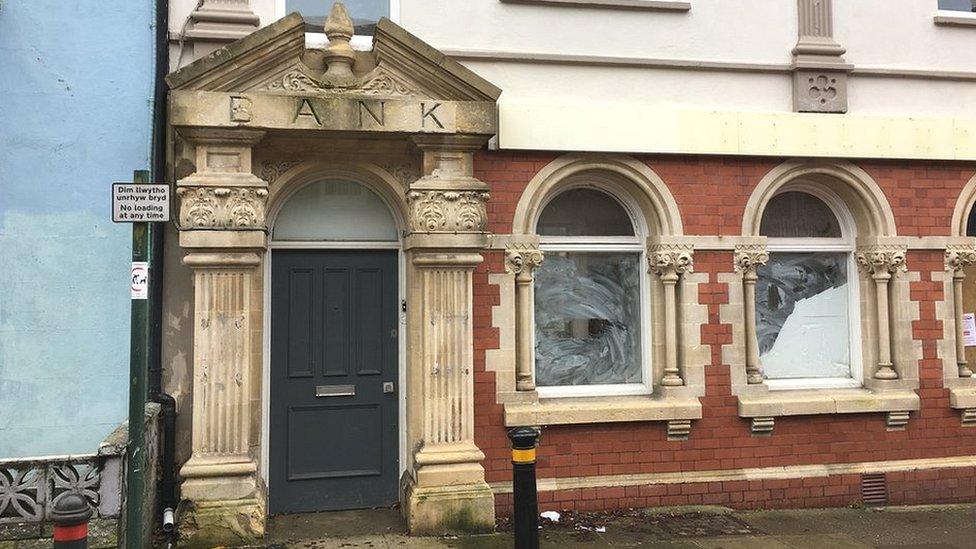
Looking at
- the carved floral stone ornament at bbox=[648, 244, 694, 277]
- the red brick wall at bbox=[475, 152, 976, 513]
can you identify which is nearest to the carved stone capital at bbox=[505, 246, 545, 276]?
the red brick wall at bbox=[475, 152, 976, 513]

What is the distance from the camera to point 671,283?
6824 millimetres

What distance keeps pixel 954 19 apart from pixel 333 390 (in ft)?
23.8

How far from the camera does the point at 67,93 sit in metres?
5.93

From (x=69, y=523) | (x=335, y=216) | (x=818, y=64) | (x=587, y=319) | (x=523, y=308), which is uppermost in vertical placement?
(x=818, y=64)

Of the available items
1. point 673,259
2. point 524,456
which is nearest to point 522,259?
point 673,259

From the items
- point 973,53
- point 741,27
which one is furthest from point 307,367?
point 973,53

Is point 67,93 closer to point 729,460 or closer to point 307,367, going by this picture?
point 307,367

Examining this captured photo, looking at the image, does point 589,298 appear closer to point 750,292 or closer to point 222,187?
point 750,292

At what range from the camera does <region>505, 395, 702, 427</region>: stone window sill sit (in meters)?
Answer: 6.41

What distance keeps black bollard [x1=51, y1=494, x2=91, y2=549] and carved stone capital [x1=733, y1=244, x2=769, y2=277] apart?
567 cm

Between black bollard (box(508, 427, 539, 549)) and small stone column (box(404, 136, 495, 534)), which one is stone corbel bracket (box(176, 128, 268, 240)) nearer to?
small stone column (box(404, 136, 495, 534))

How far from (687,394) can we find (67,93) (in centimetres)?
595

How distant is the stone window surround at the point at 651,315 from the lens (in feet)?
21.3

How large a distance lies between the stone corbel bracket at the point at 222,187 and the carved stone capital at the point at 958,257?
6.62m
